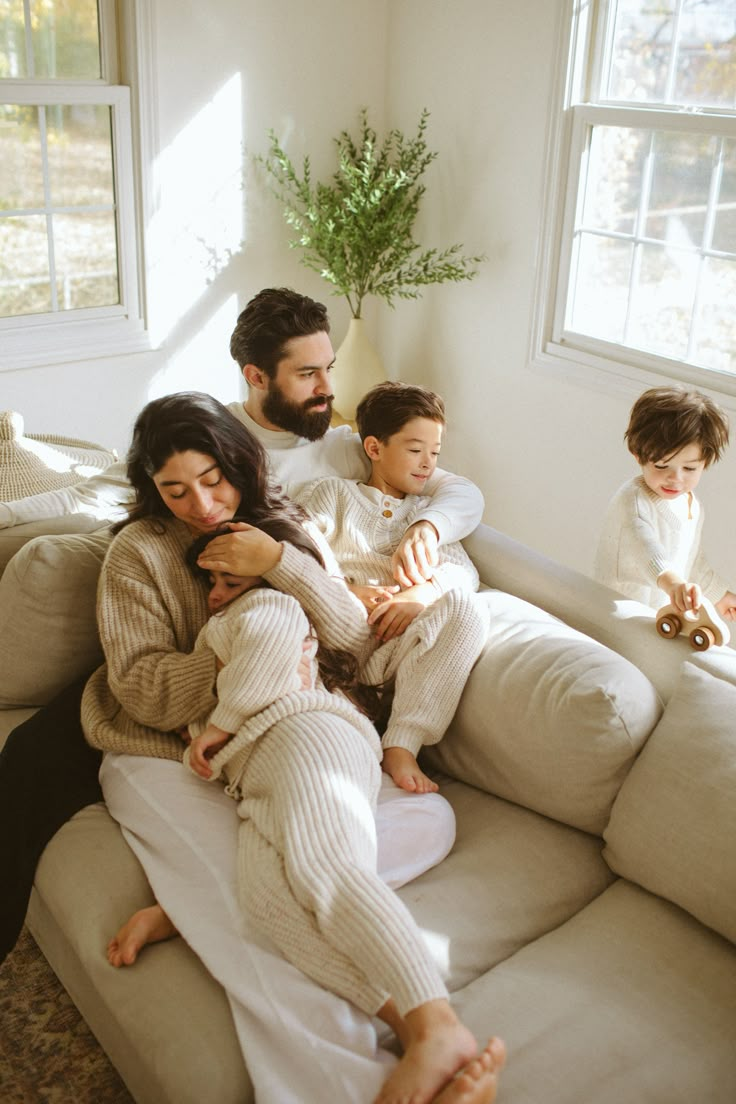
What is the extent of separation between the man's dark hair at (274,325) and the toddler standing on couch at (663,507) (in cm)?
79

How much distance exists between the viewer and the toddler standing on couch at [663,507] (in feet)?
→ 7.63

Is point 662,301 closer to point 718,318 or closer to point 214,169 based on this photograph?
point 718,318

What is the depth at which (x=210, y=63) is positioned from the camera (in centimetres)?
400

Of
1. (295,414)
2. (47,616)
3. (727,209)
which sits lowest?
(47,616)

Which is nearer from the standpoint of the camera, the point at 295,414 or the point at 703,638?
the point at 703,638

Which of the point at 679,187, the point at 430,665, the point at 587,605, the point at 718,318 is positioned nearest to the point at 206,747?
the point at 430,665

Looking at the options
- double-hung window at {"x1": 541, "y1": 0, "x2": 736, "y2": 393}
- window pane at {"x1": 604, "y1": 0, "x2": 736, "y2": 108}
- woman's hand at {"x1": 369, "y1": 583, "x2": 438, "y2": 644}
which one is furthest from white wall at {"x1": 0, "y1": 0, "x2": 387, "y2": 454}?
woman's hand at {"x1": 369, "y1": 583, "x2": 438, "y2": 644}

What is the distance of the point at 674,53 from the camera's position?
3385 millimetres

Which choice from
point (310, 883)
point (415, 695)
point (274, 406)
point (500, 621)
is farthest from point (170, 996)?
point (274, 406)

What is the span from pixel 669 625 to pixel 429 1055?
1.03 m

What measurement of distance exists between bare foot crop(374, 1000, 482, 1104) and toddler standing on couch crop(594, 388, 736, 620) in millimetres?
1067

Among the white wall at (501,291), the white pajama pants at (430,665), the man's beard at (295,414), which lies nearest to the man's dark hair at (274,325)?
the man's beard at (295,414)

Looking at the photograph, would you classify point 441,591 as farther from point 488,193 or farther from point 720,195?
point 488,193

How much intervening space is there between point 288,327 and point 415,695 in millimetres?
952
